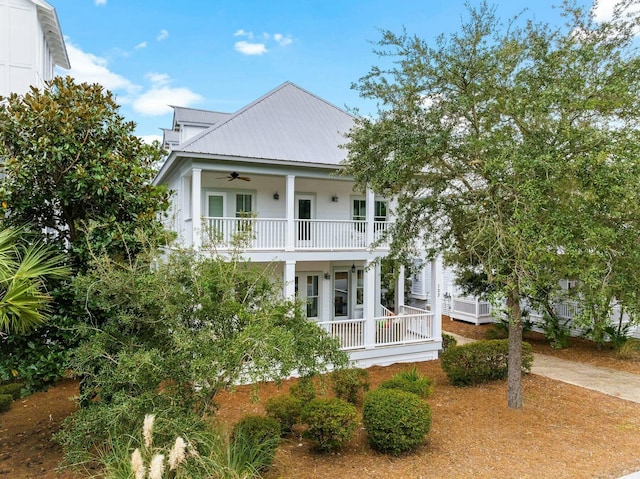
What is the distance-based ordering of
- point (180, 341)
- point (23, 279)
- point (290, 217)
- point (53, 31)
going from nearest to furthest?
point (180, 341) → point (23, 279) → point (290, 217) → point (53, 31)

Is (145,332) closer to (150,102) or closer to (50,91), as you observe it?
(50,91)

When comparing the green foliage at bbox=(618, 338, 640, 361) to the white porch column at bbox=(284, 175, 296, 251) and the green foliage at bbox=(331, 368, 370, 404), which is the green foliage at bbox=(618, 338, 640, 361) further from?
the white porch column at bbox=(284, 175, 296, 251)

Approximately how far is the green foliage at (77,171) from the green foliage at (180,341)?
1.12m

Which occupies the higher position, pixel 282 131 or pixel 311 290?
pixel 282 131

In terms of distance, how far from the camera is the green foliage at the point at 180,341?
4.25 meters

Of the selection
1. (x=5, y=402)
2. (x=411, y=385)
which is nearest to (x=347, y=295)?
(x=411, y=385)

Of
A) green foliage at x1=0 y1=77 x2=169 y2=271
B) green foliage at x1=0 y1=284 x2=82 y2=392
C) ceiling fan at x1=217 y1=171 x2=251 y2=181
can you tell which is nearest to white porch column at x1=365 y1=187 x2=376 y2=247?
ceiling fan at x1=217 y1=171 x2=251 y2=181

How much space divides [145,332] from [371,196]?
8131 millimetres

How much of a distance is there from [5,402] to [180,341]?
6.66 m

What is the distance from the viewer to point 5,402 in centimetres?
804

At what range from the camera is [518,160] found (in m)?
5.89

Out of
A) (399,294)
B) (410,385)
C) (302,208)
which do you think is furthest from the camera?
(399,294)

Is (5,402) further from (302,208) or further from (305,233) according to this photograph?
(302,208)

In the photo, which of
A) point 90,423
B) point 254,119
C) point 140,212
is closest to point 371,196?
point 254,119
